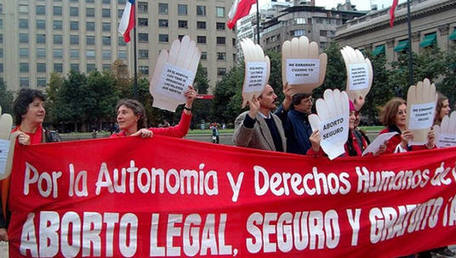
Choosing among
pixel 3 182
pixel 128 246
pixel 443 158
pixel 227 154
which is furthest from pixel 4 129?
pixel 443 158

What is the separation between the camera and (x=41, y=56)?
80.2 meters

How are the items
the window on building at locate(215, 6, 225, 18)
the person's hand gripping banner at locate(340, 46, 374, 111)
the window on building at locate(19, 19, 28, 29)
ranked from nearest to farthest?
the person's hand gripping banner at locate(340, 46, 374, 111), the window on building at locate(19, 19, 28, 29), the window on building at locate(215, 6, 225, 18)

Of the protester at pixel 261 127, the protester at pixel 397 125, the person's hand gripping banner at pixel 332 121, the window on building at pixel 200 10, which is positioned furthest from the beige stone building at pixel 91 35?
the person's hand gripping banner at pixel 332 121

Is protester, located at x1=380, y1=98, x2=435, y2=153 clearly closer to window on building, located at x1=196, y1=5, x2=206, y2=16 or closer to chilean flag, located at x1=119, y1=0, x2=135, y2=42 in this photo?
chilean flag, located at x1=119, y1=0, x2=135, y2=42

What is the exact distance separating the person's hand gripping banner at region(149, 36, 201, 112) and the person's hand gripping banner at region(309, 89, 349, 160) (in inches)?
46.0

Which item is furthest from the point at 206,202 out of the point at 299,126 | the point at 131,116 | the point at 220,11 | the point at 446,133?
the point at 220,11

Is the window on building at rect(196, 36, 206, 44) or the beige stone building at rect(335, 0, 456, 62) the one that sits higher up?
the window on building at rect(196, 36, 206, 44)

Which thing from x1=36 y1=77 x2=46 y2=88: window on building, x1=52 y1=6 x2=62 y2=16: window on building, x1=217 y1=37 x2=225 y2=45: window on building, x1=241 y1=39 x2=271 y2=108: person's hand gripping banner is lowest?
x1=241 y1=39 x2=271 y2=108: person's hand gripping banner

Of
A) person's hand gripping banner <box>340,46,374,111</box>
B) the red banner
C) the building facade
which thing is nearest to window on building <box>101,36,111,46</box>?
the building facade

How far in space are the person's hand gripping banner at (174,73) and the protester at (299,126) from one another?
1.03 m

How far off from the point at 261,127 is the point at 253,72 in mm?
503

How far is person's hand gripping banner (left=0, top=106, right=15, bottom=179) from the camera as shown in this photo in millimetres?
3197

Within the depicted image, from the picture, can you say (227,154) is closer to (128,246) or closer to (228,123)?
(128,246)

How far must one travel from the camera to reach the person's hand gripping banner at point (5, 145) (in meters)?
3.20
